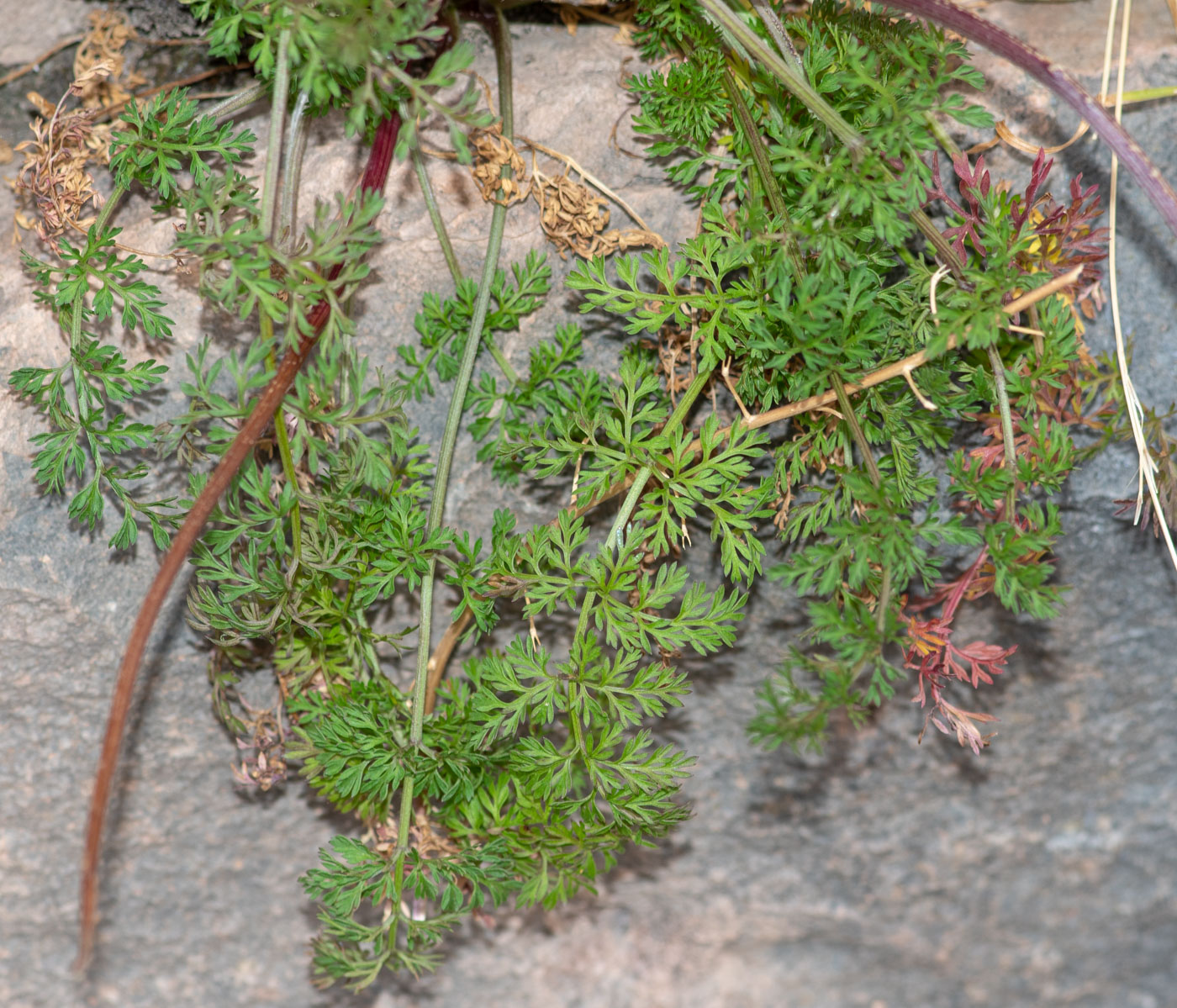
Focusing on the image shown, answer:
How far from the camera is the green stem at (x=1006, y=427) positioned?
1.53 meters

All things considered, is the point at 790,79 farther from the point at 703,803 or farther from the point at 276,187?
the point at 703,803

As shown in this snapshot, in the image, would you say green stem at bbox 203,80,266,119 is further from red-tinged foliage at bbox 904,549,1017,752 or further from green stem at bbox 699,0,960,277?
red-tinged foliage at bbox 904,549,1017,752

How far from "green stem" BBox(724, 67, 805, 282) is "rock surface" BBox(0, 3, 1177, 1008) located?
0.79 ft

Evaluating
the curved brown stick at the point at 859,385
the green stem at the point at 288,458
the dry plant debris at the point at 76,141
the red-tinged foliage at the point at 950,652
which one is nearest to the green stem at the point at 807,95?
the curved brown stick at the point at 859,385

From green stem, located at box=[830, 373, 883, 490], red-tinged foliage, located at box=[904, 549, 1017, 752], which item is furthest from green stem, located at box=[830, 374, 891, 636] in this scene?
red-tinged foliage, located at box=[904, 549, 1017, 752]

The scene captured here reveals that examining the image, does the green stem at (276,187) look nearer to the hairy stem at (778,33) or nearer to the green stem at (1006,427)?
the hairy stem at (778,33)

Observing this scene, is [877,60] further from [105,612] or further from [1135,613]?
[105,612]

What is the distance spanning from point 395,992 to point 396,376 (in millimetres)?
1406

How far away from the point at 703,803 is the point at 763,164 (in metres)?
1.36

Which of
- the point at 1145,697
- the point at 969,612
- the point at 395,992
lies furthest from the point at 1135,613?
the point at 395,992

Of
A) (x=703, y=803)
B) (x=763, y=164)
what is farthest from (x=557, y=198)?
(x=703, y=803)

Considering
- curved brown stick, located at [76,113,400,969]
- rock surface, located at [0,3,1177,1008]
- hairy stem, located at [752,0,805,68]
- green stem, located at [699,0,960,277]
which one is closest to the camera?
curved brown stick, located at [76,113,400,969]

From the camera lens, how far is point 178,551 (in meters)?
1.35

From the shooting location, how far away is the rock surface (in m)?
1.76
